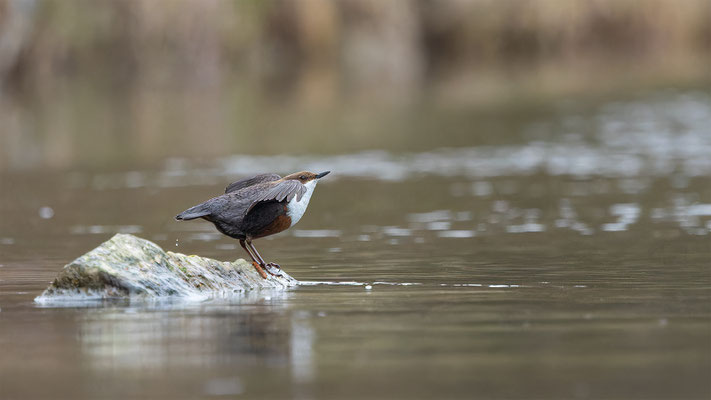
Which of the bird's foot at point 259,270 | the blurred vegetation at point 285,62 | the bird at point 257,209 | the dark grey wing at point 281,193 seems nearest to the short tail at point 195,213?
the bird at point 257,209

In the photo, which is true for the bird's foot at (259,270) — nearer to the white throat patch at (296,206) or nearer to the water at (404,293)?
the water at (404,293)

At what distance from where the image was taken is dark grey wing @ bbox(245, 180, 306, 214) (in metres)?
9.31

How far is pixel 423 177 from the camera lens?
64.2ft

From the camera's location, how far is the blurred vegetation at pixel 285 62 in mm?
28734

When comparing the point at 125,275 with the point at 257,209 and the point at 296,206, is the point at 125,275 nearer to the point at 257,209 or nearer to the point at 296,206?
the point at 257,209

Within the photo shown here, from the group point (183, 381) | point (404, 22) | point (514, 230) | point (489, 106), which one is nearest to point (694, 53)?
point (404, 22)

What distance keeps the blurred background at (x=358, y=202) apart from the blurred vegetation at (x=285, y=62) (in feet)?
0.43

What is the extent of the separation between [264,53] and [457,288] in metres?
39.8

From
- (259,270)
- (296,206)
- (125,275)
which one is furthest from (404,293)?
(125,275)

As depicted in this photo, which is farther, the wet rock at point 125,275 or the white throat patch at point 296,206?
the white throat patch at point 296,206

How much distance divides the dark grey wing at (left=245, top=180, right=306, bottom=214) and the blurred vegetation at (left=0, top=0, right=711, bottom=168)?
1348 centimetres

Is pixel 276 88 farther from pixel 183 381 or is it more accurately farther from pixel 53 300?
pixel 183 381

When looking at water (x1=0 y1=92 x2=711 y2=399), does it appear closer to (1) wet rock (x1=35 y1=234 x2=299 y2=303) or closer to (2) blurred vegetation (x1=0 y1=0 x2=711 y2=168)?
(1) wet rock (x1=35 y1=234 x2=299 y2=303)

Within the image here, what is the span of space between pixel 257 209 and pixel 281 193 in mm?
277
